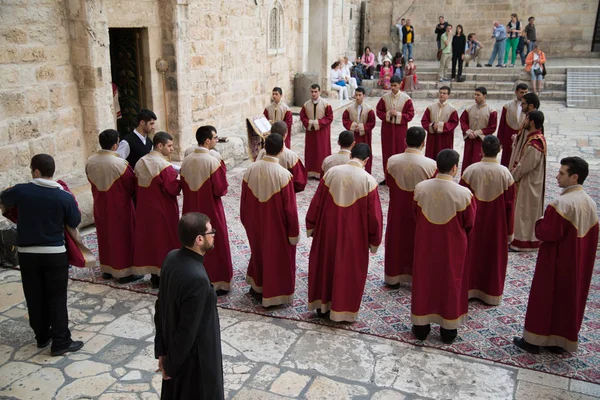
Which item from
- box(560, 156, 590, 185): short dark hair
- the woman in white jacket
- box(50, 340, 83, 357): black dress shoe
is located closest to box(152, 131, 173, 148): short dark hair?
box(50, 340, 83, 357): black dress shoe

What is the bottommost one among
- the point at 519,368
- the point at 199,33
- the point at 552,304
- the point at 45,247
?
the point at 519,368

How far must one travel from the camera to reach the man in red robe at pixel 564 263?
4.48 meters

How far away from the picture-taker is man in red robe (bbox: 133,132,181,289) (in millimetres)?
5680

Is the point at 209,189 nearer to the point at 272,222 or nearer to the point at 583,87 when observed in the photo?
the point at 272,222

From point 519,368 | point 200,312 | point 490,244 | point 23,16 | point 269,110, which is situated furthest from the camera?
point 269,110

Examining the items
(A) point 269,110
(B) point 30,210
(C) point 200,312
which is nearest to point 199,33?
(A) point 269,110

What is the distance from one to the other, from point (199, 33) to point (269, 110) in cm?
193

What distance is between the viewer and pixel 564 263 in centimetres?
455

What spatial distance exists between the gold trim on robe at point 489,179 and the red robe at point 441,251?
881 millimetres

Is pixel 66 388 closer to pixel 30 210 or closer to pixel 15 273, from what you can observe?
pixel 30 210

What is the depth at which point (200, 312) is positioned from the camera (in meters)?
3.05

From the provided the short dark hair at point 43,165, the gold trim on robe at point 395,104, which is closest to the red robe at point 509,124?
the gold trim on robe at point 395,104

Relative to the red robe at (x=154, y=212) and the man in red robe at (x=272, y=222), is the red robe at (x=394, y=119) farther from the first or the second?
the red robe at (x=154, y=212)

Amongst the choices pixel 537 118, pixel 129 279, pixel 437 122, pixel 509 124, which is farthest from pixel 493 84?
pixel 129 279
